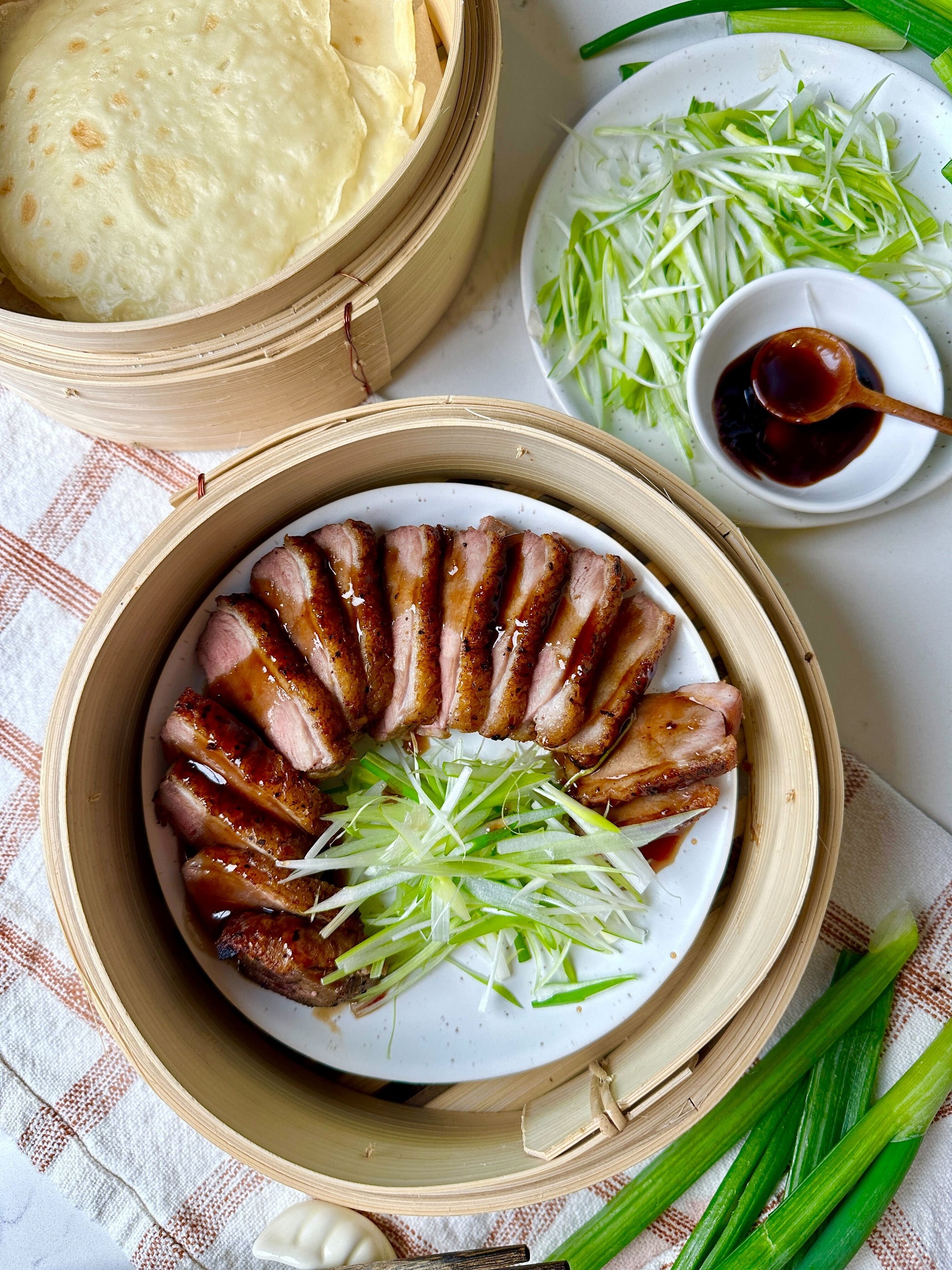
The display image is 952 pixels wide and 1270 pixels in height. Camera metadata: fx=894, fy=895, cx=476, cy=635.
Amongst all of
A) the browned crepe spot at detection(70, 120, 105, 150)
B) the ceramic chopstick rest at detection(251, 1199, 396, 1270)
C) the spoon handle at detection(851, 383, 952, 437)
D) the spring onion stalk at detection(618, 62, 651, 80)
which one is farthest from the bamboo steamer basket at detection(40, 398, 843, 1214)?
the spring onion stalk at detection(618, 62, 651, 80)

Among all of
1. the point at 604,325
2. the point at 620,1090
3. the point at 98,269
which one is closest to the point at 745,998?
the point at 620,1090

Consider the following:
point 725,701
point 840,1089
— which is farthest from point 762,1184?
point 725,701

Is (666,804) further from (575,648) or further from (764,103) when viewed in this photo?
(764,103)

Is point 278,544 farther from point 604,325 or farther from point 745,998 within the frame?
point 745,998

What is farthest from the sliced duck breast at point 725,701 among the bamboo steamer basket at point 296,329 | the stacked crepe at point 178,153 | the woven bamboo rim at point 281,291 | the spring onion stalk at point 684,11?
the spring onion stalk at point 684,11

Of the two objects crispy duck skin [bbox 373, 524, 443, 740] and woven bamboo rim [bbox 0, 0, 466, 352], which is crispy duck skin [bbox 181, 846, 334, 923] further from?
woven bamboo rim [bbox 0, 0, 466, 352]

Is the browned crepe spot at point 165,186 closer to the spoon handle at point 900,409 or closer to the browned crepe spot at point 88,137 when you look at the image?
the browned crepe spot at point 88,137
